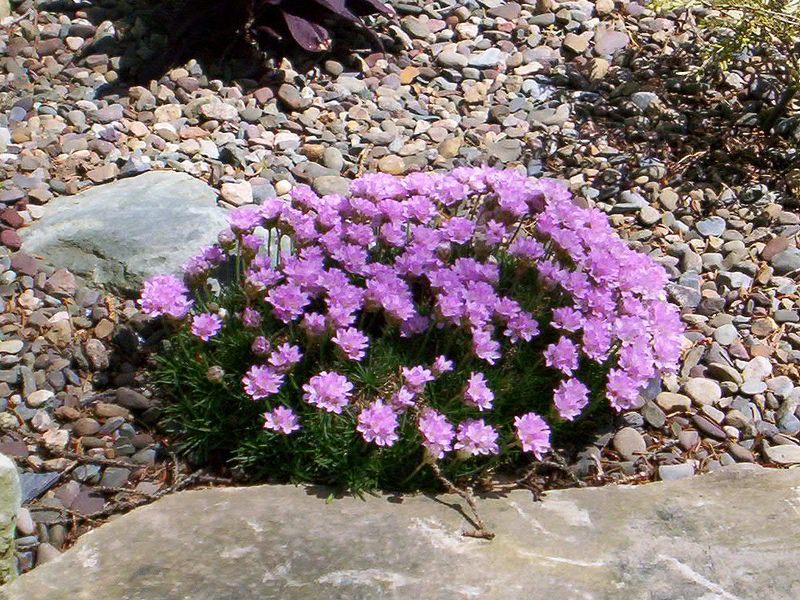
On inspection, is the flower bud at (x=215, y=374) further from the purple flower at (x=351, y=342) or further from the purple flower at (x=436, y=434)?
the purple flower at (x=436, y=434)

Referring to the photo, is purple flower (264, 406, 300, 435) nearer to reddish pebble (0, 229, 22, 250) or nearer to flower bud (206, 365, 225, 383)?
flower bud (206, 365, 225, 383)

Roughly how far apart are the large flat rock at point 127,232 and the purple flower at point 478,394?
50.6 inches

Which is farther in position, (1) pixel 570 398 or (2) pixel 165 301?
(2) pixel 165 301

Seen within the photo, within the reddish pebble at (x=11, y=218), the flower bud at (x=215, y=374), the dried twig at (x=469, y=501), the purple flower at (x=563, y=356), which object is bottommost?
the reddish pebble at (x=11, y=218)

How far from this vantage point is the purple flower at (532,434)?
8.91 ft

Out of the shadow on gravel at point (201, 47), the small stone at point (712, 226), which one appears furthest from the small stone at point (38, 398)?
the small stone at point (712, 226)

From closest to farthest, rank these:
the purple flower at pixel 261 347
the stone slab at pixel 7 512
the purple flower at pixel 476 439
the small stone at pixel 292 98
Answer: the stone slab at pixel 7 512 → the purple flower at pixel 476 439 → the purple flower at pixel 261 347 → the small stone at pixel 292 98

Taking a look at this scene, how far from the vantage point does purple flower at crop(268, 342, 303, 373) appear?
2.81 metres

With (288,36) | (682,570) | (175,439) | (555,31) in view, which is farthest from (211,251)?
(555,31)

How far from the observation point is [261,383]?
277 centimetres

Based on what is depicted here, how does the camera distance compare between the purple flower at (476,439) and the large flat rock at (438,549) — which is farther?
the purple flower at (476,439)

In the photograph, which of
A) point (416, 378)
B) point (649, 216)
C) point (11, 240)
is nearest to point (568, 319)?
point (416, 378)

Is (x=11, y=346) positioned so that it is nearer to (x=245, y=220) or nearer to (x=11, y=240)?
(x=11, y=240)

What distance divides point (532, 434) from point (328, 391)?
1.83ft
